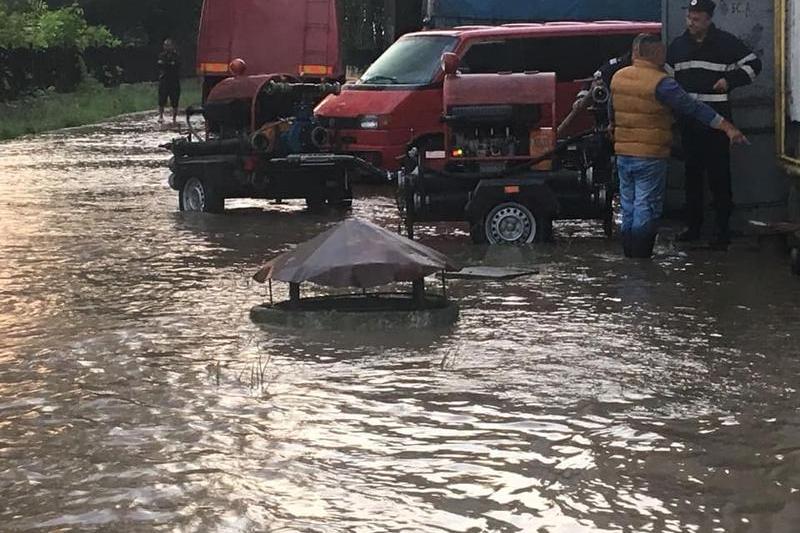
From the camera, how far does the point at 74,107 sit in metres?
41.3

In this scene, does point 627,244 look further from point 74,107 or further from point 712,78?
point 74,107

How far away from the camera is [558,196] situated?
41.8 ft

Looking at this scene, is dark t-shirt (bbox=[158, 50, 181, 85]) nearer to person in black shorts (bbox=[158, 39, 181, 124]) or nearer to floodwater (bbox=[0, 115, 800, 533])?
person in black shorts (bbox=[158, 39, 181, 124])

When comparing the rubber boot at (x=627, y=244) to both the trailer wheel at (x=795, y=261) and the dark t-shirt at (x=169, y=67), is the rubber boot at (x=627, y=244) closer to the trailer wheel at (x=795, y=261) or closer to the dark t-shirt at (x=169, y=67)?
the trailer wheel at (x=795, y=261)

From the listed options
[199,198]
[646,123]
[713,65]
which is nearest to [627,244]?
[646,123]

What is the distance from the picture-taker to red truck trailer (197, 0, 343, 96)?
83.1 ft

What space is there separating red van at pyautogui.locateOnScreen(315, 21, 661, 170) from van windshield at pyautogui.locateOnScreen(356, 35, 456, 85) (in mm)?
17

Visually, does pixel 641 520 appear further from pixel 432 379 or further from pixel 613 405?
pixel 432 379

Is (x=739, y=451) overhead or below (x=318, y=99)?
below

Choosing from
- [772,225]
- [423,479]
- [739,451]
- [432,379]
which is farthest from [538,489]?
[772,225]

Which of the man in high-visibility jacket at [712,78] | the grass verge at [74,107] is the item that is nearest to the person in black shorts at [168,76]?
the grass verge at [74,107]

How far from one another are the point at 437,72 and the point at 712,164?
22.1ft

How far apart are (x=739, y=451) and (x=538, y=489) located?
101cm

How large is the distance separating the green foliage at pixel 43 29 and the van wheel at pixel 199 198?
26.5 m
